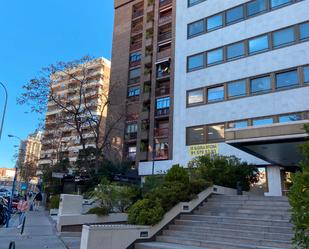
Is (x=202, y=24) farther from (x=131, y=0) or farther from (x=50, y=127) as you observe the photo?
(x=50, y=127)

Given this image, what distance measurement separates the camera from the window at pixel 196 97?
103 ft

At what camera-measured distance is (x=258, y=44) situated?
28500 mm

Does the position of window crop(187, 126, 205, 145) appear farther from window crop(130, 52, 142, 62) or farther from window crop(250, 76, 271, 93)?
window crop(130, 52, 142, 62)

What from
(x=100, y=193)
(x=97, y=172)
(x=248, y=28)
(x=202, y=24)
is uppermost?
(x=202, y=24)

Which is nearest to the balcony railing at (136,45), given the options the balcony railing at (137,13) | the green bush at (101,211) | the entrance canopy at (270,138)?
the balcony railing at (137,13)

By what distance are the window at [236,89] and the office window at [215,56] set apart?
9.66 feet

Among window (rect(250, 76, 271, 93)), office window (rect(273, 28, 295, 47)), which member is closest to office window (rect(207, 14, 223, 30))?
office window (rect(273, 28, 295, 47))

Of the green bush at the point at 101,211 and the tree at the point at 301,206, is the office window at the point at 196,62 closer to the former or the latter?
the green bush at the point at 101,211

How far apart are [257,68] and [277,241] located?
2097 cm

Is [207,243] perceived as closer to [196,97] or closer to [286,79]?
[286,79]

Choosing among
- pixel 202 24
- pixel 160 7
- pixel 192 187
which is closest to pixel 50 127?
pixel 160 7

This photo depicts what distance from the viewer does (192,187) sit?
14.4 meters

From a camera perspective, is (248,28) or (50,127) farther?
(50,127)

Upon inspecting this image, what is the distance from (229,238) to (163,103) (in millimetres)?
30391
